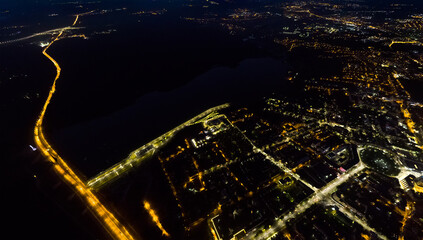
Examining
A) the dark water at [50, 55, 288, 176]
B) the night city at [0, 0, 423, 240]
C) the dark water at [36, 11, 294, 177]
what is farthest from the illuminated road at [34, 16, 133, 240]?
the dark water at [50, 55, 288, 176]

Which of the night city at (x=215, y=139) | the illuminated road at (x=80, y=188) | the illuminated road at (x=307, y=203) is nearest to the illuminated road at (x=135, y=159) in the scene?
the night city at (x=215, y=139)

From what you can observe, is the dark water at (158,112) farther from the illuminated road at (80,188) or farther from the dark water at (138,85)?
the illuminated road at (80,188)

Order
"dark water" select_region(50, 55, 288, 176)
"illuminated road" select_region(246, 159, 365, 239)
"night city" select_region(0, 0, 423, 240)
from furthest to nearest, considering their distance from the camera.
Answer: "dark water" select_region(50, 55, 288, 176)
"night city" select_region(0, 0, 423, 240)
"illuminated road" select_region(246, 159, 365, 239)

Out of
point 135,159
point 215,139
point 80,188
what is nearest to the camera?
point 80,188

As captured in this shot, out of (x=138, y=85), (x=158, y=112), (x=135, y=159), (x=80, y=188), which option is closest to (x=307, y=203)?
(x=135, y=159)

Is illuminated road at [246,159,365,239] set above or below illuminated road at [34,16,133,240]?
below

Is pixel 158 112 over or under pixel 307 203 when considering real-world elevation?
over

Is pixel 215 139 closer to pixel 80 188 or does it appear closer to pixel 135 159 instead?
pixel 135 159

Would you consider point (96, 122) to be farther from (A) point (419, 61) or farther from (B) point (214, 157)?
(A) point (419, 61)

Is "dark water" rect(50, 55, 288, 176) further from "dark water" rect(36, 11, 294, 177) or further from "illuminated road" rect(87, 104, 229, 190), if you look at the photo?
"illuminated road" rect(87, 104, 229, 190)
